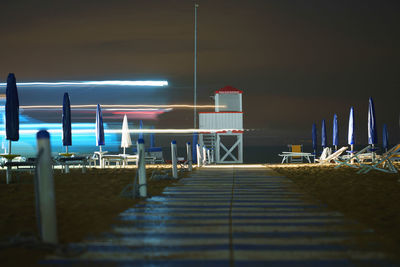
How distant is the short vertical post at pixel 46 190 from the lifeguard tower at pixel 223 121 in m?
20.1

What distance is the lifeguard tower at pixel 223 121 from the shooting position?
2409cm

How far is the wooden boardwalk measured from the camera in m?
3.03

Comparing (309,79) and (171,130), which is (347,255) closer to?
(171,130)

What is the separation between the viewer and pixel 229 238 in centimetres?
369

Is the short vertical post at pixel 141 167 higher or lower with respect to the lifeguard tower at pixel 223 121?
lower

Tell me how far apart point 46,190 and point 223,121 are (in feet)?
68.6

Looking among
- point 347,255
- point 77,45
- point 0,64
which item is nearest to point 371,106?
point 347,255

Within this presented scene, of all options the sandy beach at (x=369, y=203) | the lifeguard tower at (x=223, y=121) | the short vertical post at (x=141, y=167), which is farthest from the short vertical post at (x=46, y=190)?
the lifeguard tower at (x=223, y=121)

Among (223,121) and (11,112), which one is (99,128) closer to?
(11,112)

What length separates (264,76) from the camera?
3209 cm

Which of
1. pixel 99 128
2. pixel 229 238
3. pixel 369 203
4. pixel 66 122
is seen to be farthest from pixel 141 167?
pixel 99 128

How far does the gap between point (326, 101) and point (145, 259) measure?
A: 34.6m

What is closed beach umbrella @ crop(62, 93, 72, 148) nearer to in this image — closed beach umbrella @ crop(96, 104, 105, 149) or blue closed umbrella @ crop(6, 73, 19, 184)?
closed beach umbrella @ crop(96, 104, 105, 149)

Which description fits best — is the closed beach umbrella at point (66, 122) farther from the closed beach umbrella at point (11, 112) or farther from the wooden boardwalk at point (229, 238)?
the wooden boardwalk at point (229, 238)
